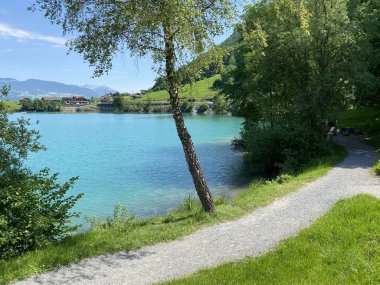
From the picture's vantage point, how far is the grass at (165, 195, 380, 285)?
935 cm

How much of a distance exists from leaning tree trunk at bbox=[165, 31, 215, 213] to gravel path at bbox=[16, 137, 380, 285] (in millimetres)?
1451

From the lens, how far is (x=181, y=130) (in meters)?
14.7

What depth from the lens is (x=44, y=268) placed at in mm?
10820

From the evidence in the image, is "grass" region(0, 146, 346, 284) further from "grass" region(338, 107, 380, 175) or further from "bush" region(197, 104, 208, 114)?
"bush" region(197, 104, 208, 114)

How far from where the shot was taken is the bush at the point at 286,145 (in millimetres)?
28484

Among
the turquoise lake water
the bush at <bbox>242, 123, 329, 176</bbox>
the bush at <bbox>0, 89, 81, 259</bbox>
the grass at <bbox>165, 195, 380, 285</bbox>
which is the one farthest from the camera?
the bush at <bbox>242, 123, 329, 176</bbox>

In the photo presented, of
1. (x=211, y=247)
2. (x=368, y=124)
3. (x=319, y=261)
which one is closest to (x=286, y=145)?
(x=368, y=124)

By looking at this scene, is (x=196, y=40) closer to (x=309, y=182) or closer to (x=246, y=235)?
(x=246, y=235)

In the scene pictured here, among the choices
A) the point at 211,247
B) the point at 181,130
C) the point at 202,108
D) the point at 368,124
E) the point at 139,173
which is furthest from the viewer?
the point at 202,108

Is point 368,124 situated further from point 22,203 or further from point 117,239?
point 22,203

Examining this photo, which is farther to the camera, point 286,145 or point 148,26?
point 286,145

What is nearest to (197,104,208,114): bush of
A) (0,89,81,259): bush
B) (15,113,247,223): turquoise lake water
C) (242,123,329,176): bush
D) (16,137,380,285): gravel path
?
(15,113,247,223): turquoise lake water

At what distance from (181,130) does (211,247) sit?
481 centimetres

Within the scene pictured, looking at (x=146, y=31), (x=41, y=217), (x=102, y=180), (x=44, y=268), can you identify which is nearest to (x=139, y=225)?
(x=41, y=217)
